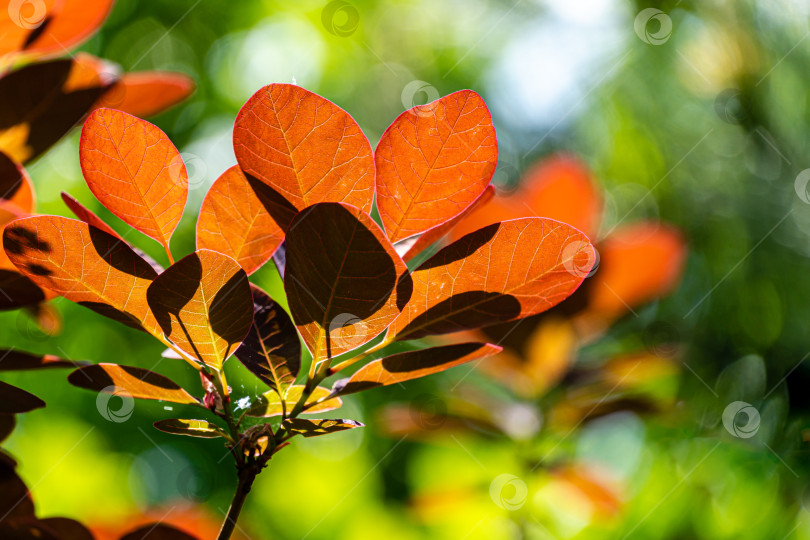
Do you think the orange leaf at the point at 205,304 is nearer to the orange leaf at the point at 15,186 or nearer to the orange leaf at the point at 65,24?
the orange leaf at the point at 15,186

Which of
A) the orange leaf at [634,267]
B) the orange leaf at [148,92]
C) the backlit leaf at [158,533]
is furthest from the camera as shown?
the orange leaf at [634,267]

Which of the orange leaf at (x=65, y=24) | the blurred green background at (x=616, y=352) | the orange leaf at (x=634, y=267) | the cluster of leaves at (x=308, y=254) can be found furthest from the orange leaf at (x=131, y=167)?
the orange leaf at (x=634, y=267)

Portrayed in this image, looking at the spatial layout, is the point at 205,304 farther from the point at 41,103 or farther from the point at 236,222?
the point at 41,103

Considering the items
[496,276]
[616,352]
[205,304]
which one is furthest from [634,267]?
[205,304]

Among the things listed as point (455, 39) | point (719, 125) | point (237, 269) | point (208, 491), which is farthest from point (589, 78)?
point (237, 269)

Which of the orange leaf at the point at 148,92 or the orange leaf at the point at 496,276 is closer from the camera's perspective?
the orange leaf at the point at 496,276

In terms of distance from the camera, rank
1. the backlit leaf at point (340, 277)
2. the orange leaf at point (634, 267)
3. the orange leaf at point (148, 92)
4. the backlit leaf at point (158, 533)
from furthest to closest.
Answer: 1. the orange leaf at point (634, 267)
2. the orange leaf at point (148, 92)
3. the backlit leaf at point (158, 533)
4. the backlit leaf at point (340, 277)

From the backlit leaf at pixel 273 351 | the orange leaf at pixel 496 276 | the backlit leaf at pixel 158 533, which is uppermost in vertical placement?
the orange leaf at pixel 496 276
